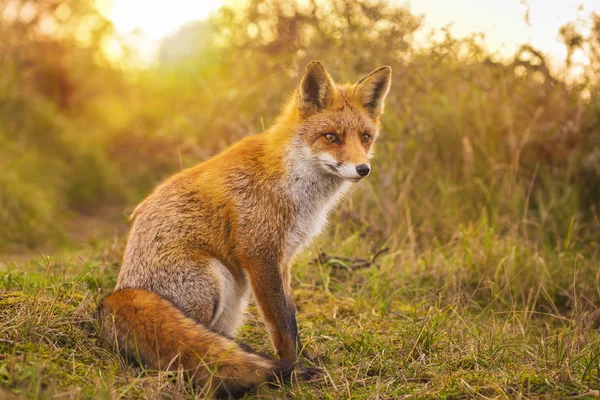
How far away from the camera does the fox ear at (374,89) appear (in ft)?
12.1

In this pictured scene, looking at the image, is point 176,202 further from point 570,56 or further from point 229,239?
point 570,56

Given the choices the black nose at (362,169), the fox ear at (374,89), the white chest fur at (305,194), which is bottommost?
the white chest fur at (305,194)

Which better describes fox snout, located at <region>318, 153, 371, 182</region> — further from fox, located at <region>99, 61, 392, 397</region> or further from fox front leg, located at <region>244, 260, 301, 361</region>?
fox front leg, located at <region>244, 260, 301, 361</region>

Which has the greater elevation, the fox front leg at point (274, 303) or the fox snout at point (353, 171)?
the fox snout at point (353, 171)

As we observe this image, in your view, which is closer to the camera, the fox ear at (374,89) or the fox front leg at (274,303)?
the fox front leg at (274,303)

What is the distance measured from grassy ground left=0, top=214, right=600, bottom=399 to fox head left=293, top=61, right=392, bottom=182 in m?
1.06

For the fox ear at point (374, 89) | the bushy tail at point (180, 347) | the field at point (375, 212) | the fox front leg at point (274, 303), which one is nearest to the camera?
the bushy tail at point (180, 347)

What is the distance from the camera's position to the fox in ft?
8.66

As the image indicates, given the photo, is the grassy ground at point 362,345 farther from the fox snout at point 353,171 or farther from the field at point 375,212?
the fox snout at point 353,171

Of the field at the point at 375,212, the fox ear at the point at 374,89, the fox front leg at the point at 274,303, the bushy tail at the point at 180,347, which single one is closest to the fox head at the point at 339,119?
the fox ear at the point at 374,89

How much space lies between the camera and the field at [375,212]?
2838mm

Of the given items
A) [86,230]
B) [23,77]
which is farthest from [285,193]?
[23,77]

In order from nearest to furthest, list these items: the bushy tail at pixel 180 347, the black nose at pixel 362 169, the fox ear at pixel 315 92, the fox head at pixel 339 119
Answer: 1. the bushy tail at pixel 180 347
2. the black nose at pixel 362 169
3. the fox head at pixel 339 119
4. the fox ear at pixel 315 92

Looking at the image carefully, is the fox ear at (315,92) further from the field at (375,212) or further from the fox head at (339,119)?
the field at (375,212)
